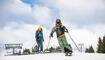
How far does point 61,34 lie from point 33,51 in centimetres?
630

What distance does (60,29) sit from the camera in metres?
9.58

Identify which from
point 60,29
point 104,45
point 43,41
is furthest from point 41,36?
point 104,45

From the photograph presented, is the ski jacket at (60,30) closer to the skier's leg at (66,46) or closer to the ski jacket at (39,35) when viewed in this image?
the skier's leg at (66,46)

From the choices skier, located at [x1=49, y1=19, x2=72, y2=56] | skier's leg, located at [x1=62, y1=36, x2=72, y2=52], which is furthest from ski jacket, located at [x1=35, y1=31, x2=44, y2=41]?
skier's leg, located at [x1=62, y1=36, x2=72, y2=52]

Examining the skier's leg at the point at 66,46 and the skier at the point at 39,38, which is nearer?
Result: the skier's leg at the point at 66,46

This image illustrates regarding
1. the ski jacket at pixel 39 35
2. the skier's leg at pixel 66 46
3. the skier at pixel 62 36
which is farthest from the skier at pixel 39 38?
the skier's leg at pixel 66 46

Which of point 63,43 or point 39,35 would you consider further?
point 39,35

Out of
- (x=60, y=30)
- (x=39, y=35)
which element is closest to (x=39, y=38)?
(x=39, y=35)

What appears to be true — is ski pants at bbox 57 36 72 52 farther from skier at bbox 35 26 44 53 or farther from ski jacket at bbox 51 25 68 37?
skier at bbox 35 26 44 53

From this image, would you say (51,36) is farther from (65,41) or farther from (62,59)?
(62,59)

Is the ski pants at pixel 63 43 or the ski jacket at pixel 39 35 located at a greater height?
the ski jacket at pixel 39 35

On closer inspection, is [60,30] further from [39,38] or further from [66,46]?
[39,38]

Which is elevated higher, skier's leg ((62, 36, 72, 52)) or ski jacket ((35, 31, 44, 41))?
ski jacket ((35, 31, 44, 41))

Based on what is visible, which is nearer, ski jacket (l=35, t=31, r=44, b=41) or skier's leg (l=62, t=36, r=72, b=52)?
skier's leg (l=62, t=36, r=72, b=52)
